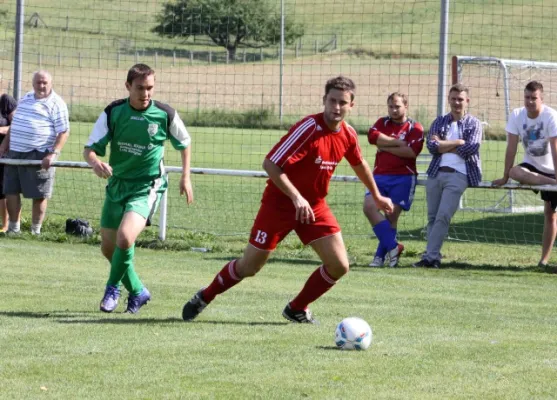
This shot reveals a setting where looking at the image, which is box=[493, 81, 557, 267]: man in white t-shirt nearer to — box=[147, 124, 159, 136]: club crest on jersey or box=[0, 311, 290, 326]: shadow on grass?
box=[0, 311, 290, 326]: shadow on grass

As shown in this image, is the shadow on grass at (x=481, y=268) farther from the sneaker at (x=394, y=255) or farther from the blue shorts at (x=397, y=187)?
the blue shorts at (x=397, y=187)

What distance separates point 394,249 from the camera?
11914 mm

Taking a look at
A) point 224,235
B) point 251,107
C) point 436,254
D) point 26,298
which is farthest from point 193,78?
point 26,298

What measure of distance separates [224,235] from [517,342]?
709 cm

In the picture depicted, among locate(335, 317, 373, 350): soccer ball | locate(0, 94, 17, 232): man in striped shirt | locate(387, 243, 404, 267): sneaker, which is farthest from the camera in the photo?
locate(0, 94, 17, 232): man in striped shirt

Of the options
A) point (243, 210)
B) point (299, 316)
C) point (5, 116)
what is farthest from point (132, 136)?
point (243, 210)

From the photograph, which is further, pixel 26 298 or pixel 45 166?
pixel 45 166

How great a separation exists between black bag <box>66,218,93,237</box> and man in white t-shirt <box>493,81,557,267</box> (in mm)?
4991

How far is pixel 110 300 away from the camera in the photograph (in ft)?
27.7

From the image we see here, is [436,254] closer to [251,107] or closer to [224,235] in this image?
[224,235]

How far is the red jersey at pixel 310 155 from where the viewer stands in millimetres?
7609

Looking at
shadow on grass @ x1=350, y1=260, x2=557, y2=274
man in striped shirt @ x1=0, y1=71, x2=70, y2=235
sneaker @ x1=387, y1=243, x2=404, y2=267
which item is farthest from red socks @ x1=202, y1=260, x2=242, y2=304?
man in striped shirt @ x1=0, y1=71, x2=70, y2=235

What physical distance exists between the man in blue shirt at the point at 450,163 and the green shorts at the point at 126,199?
174 inches

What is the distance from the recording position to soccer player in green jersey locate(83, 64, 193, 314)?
8336 mm
